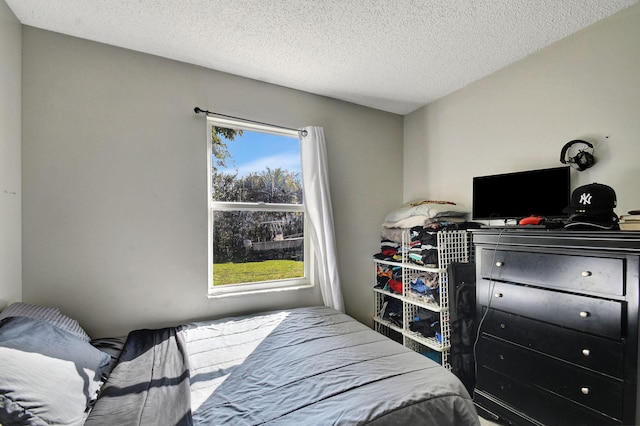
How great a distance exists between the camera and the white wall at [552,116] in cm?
156

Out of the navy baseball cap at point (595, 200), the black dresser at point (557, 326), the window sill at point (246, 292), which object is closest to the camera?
the black dresser at point (557, 326)

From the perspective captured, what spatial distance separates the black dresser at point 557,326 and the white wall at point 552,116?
1.92ft

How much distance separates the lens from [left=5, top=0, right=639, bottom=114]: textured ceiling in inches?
60.8

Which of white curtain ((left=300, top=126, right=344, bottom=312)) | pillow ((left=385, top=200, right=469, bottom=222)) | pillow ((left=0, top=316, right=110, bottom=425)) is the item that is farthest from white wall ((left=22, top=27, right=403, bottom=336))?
pillow ((left=385, top=200, right=469, bottom=222))

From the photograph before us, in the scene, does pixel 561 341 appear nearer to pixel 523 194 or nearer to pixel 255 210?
pixel 523 194

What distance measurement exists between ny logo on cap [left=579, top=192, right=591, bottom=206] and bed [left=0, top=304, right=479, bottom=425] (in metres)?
1.11

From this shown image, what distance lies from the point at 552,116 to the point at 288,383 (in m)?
Result: 2.36

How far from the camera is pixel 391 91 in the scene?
2.54 meters

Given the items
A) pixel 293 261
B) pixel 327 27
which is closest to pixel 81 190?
pixel 293 261

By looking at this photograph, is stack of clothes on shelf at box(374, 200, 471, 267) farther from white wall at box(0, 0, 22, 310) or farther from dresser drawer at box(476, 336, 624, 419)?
white wall at box(0, 0, 22, 310)

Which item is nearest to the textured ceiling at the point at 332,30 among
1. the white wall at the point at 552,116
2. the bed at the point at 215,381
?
the white wall at the point at 552,116

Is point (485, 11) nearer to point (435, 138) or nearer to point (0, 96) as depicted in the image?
point (435, 138)

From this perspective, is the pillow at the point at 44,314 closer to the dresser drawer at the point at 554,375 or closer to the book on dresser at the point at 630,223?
the dresser drawer at the point at 554,375

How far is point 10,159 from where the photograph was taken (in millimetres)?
1562
